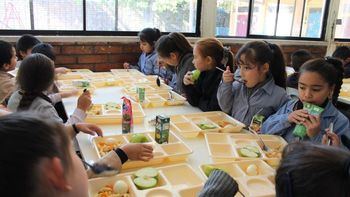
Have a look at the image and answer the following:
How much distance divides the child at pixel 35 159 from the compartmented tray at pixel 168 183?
0.44 metres

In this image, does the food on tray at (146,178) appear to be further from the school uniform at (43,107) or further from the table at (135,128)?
the school uniform at (43,107)

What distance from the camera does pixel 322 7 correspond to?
178 inches

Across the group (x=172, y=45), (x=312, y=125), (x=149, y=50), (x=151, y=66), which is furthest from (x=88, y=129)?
(x=149, y=50)

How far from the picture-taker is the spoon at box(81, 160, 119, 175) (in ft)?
3.63

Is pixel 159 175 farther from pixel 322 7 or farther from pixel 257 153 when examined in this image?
pixel 322 7

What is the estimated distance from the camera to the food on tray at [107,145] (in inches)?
51.5

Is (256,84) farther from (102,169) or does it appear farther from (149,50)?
(149,50)

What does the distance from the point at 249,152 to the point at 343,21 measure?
4216 mm

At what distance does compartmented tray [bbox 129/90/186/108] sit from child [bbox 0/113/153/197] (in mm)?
1395

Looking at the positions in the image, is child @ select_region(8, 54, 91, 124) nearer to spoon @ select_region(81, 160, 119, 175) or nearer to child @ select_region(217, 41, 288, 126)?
spoon @ select_region(81, 160, 119, 175)

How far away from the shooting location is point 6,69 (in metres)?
2.21

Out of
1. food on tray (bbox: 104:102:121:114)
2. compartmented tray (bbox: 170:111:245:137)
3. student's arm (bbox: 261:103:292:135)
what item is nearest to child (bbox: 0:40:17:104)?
food on tray (bbox: 104:102:121:114)

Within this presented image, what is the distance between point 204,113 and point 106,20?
7.29 feet

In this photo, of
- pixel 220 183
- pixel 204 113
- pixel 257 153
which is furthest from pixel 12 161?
pixel 204 113
